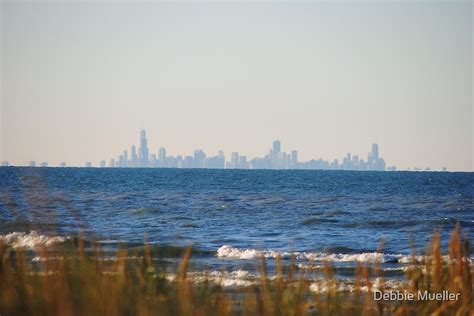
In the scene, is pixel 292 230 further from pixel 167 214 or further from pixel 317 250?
pixel 167 214

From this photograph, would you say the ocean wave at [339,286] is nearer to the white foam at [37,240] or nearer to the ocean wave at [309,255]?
the white foam at [37,240]

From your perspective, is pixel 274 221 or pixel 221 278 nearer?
pixel 221 278

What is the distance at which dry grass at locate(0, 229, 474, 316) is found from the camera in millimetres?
5438

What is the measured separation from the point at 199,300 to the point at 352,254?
17.0 metres

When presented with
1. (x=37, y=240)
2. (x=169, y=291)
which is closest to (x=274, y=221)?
(x=169, y=291)

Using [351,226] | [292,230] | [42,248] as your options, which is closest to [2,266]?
[42,248]

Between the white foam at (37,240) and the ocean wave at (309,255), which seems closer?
the white foam at (37,240)

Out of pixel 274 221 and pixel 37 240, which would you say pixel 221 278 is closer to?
pixel 37 240

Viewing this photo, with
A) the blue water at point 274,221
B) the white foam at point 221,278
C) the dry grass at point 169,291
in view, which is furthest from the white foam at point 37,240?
the blue water at point 274,221

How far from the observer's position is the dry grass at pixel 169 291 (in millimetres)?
5438

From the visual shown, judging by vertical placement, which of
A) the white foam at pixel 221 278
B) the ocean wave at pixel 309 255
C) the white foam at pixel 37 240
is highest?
the white foam at pixel 37 240

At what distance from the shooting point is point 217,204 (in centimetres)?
4744

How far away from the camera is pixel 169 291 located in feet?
21.1

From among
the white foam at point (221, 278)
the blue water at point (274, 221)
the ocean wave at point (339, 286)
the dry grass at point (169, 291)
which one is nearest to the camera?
the dry grass at point (169, 291)
